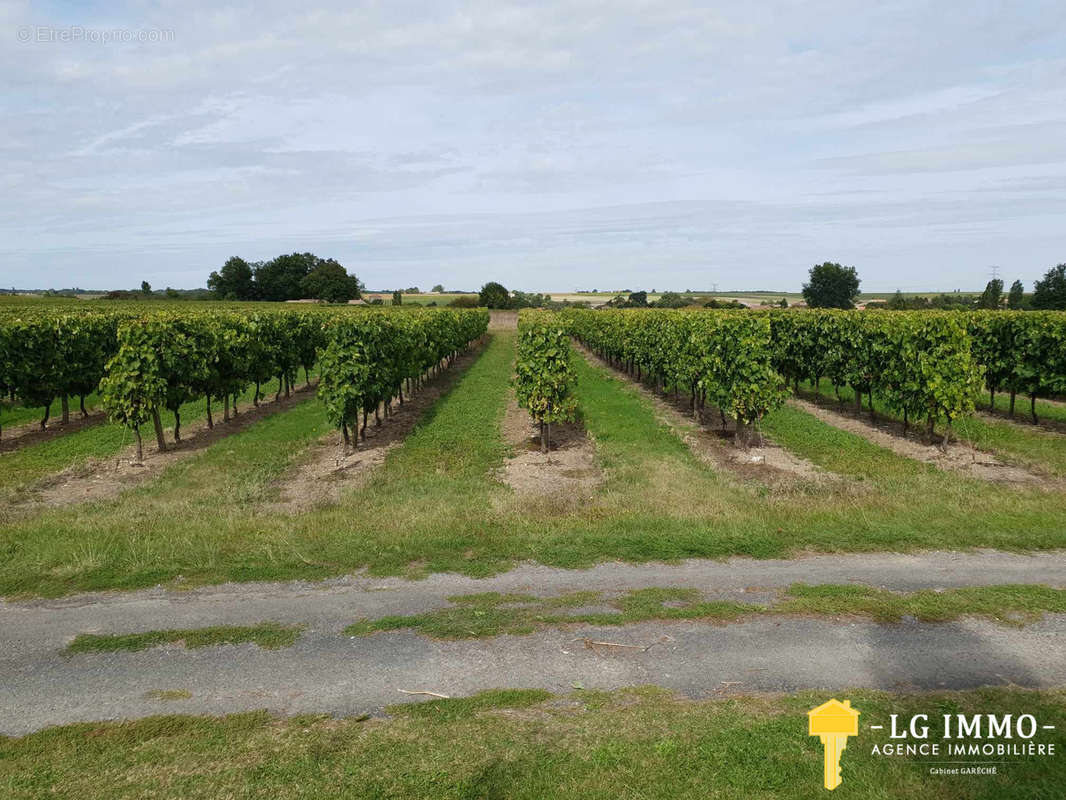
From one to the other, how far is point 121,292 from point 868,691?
425ft

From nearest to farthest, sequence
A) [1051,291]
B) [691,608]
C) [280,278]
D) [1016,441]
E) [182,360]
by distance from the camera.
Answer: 1. [691,608]
2. [1016,441]
3. [182,360]
4. [1051,291]
5. [280,278]

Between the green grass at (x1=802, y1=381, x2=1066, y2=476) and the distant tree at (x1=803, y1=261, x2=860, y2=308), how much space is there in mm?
99318

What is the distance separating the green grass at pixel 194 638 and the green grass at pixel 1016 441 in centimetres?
1711

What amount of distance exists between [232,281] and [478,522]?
412ft

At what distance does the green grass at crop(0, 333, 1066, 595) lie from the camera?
9.84 metres

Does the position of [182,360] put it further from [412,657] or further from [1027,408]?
[1027,408]

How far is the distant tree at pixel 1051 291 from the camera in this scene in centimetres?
7225

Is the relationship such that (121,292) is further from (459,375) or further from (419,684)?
(419,684)

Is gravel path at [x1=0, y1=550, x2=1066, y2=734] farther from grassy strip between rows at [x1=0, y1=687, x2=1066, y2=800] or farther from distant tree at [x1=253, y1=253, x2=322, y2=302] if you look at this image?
distant tree at [x1=253, y1=253, x2=322, y2=302]

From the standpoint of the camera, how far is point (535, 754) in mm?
5438

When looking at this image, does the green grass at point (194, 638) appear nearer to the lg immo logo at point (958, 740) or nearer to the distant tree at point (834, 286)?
the lg immo logo at point (958, 740)

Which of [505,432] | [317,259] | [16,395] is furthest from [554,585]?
[317,259]

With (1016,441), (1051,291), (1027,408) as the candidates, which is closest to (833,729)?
(1016,441)

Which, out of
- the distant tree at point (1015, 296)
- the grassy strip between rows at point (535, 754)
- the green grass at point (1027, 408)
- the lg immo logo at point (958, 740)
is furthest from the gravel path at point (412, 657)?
the distant tree at point (1015, 296)
